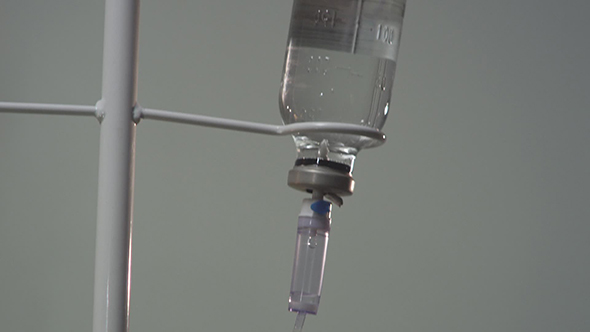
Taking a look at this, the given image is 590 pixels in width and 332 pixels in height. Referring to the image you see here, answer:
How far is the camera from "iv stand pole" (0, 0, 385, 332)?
420mm

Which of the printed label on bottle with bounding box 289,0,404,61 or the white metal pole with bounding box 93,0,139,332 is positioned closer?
the white metal pole with bounding box 93,0,139,332

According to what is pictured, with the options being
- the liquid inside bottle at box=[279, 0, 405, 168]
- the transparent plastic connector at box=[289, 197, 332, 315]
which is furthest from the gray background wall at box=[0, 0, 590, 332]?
the transparent plastic connector at box=[289, 197, 332, 315]

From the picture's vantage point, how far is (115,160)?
0.42 m

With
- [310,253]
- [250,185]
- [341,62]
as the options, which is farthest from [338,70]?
[250,185]

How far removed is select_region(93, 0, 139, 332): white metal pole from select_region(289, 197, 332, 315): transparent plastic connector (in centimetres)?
13

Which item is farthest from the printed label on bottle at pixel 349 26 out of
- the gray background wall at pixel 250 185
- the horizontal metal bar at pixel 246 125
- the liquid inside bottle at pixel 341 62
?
the gray background wall at pixel 250 185

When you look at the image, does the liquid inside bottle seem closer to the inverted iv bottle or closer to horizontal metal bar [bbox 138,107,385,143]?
the inverted iv bottle

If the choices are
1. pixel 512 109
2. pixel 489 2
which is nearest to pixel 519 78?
pixel 512 109

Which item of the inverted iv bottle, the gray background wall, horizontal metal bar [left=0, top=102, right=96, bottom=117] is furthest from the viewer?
the gray background wall

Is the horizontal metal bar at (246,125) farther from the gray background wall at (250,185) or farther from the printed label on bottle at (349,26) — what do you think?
the gray background wall at (250,185)

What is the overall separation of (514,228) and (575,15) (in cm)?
71

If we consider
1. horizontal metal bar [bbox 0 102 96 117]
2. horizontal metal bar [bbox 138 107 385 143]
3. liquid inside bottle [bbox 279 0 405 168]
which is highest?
liquid inside bottle [bbox 279 0 405 168]

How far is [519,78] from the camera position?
2.09m

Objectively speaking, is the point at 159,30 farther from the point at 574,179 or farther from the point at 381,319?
the point at 574,179
